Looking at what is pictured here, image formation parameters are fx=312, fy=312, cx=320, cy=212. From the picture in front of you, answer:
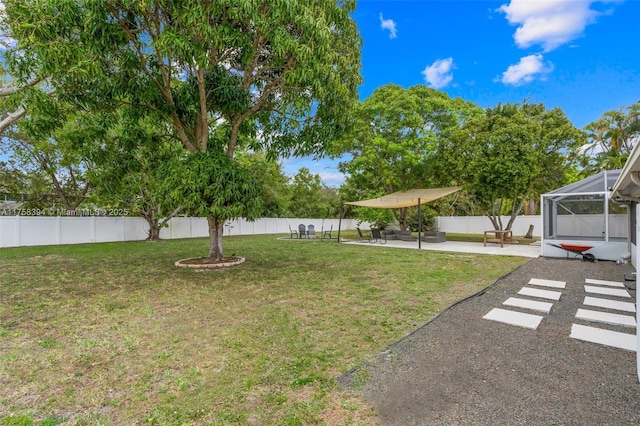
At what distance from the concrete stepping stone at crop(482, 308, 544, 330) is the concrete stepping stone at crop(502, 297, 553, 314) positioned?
0.34 meters

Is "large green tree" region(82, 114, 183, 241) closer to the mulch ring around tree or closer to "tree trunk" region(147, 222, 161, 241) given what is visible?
the mulch ring around tree

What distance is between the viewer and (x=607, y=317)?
12.5 feet

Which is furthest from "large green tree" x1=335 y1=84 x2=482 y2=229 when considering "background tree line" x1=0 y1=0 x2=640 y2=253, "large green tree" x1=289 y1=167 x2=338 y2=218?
"large green tree" x1=289 y1=167 x2=338 y2=218

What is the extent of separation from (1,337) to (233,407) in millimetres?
3015

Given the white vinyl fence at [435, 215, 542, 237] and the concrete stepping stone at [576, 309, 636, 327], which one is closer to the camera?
the concrete stepping stone at [576, 309, 636, 327]

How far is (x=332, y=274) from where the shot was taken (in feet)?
22.1

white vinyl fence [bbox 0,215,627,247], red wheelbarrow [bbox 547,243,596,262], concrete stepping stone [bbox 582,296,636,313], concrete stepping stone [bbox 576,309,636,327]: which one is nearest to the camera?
concrete stepping stone [bbox 576,309,636,327]

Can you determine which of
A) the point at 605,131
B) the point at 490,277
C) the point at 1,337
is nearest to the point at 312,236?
the point at 490,277

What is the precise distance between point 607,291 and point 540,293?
44.6 inches

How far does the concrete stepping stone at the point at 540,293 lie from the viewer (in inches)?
188

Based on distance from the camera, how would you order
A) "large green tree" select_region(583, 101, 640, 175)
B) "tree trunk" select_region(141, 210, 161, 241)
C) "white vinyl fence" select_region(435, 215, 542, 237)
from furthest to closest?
"white vinyl fence" select_region(435, 215, 542, 237) → "large green tree" select_region(583, 101, 640, 175) → "tree trunk" select_region(141, 210, 161, 241)

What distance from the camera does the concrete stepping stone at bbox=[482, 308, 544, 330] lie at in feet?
11.9

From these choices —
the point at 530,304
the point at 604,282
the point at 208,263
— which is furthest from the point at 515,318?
the point at 208,263

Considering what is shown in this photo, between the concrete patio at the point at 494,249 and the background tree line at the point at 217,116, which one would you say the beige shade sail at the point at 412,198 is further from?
the concrete patio at the point at 494,249
